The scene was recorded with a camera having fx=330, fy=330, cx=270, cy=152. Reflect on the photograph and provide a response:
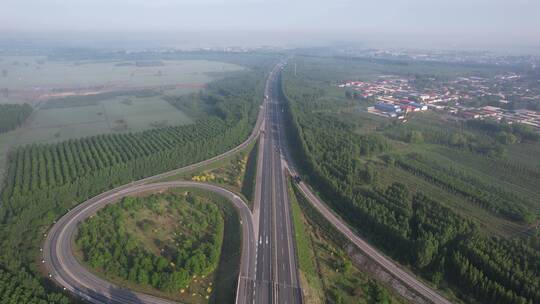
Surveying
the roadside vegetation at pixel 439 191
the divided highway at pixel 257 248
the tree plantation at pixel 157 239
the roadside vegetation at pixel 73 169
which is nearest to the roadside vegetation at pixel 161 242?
the tree plantation at pixel 157 239

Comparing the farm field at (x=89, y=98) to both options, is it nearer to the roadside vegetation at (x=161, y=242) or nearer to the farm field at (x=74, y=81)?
the farm field at (x=74, y=81)

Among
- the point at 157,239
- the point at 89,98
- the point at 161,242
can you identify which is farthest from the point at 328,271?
the point at 89,98

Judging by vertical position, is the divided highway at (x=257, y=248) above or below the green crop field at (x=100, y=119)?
below

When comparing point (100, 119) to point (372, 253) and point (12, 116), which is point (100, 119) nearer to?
point (12, 116)

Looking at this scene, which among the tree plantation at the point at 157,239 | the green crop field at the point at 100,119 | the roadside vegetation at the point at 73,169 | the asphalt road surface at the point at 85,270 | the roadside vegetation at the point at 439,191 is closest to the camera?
the asphalt road surface at the point at 85,270

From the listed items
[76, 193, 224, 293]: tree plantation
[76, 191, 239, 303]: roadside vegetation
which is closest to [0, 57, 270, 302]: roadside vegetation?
[76, 191, 239, 303]: roadside vegetation

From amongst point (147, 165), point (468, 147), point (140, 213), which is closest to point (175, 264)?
point (140, 213)

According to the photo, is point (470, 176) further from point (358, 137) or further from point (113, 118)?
point (113, 118)
